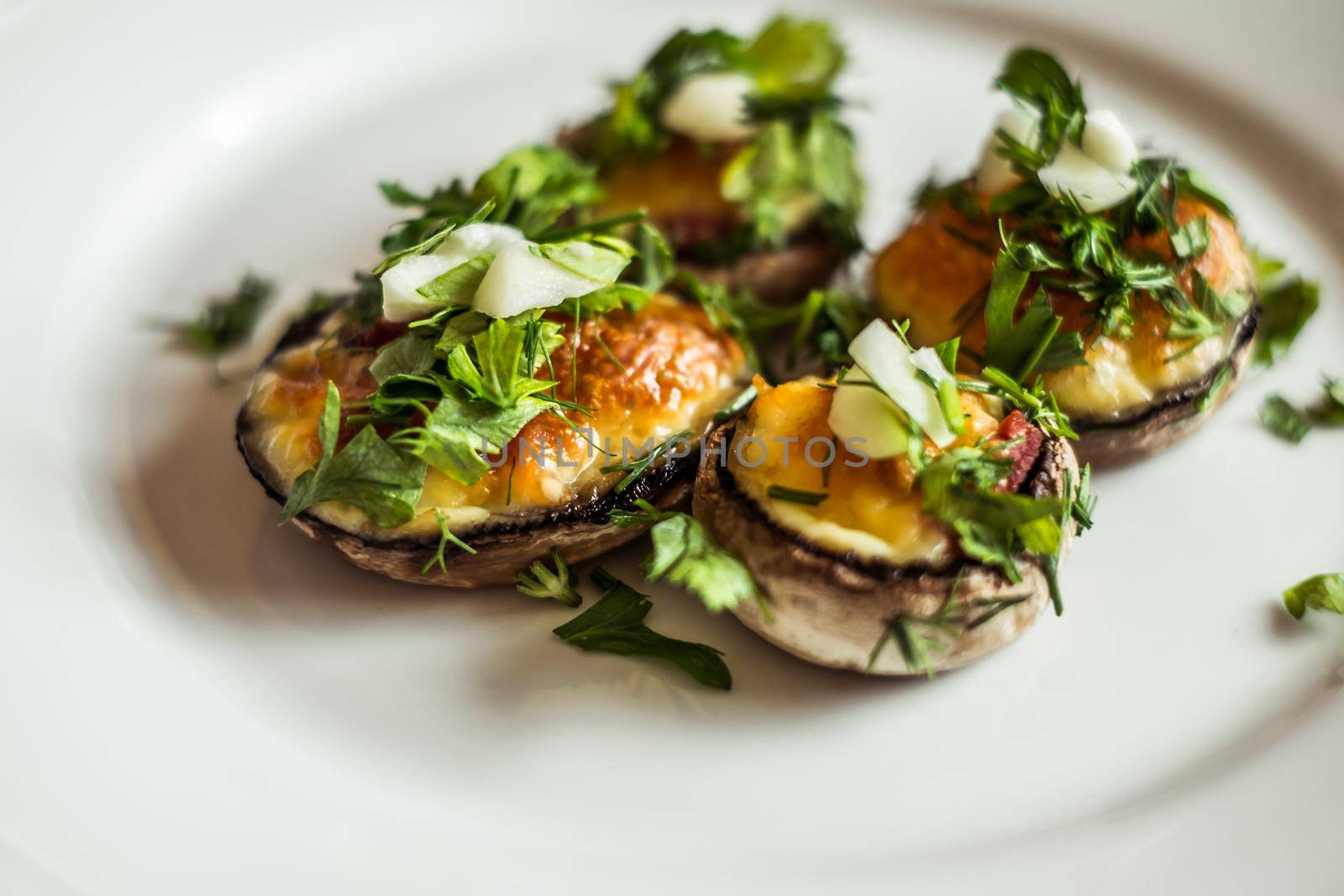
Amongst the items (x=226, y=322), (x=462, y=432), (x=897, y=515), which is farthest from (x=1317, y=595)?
(x=226, y=322)

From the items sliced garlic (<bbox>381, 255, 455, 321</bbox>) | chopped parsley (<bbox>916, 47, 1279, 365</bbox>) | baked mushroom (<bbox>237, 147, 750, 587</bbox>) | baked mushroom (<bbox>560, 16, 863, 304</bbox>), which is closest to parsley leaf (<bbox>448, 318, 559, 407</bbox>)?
baked mushroom (<bbox>237, 147, 750, 587</bbox>)

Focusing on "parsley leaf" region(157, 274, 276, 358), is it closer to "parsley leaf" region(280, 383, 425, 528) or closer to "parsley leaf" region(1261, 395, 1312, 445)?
"parsley leaf" region(280, 383, 425, 528)

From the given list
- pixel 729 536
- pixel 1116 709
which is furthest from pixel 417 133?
pixel 1116 709

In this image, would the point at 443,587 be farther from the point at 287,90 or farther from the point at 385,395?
the point at 287,90

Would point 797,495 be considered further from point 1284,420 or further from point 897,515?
point 1284,420

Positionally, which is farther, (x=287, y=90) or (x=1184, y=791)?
(x=287, y=90)

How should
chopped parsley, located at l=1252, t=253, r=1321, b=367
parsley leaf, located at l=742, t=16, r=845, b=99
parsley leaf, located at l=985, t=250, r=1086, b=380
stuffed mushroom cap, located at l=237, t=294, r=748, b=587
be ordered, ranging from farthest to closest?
parsley leaf, located at l=742, t=16, r=845, b=99, chopped parsley, located at l=1252, t=253, r=1321, b=367, parsley leaf, located at l=985, t=250, r=1086, b=380, stuffed mushroom cap, located at l=237, t=294, r=748, b=587

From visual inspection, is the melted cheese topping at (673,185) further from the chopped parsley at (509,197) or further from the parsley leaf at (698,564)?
the parsley leaf at (698,564)
